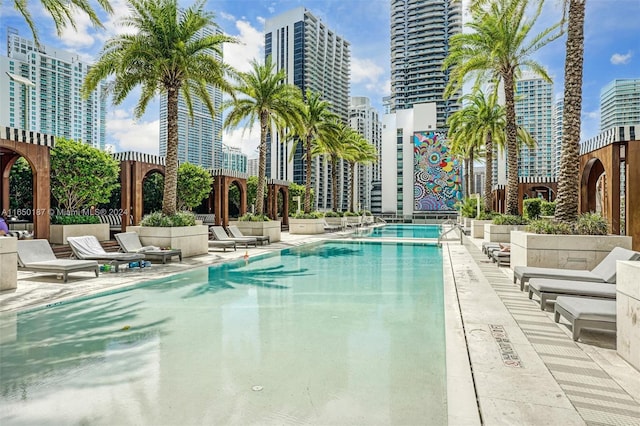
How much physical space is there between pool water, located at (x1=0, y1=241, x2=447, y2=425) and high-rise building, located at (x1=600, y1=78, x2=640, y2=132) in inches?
972

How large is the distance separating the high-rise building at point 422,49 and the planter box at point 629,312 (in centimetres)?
8891

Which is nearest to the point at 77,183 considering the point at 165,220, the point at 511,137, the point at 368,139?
the point at 165,220

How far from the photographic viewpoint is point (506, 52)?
1689 centimetres

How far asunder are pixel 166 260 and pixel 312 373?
30.7 ft

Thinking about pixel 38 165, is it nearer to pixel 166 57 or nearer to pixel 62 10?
pixel 166 57

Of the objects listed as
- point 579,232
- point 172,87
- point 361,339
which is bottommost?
point 361,339

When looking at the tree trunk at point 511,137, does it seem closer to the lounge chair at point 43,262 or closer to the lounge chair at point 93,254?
the lounge chair at point 93,254

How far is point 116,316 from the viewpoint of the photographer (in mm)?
6336

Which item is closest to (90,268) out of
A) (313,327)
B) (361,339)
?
(313,327)

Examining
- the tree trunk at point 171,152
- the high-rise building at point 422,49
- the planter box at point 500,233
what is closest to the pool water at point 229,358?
the tree trunk at point 171,152

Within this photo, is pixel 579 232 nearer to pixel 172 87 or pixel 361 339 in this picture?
pixel 361 339

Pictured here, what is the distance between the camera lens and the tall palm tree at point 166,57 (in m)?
13.4

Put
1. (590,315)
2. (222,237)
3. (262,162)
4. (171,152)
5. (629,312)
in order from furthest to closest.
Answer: (262,162) → (222,237) → (171,152) → (590,315) → (629,312)

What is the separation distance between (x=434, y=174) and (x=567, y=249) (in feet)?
211
